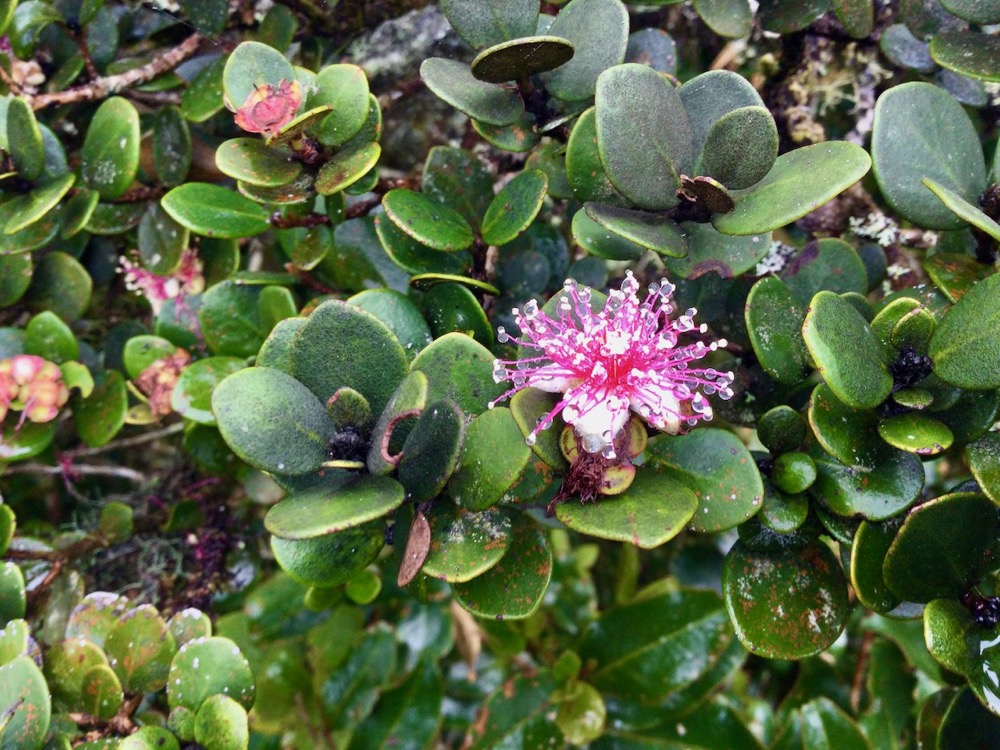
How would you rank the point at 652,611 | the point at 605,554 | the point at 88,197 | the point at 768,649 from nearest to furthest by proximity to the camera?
the point at 768,649 < the point at 88,197 < the point at 652,611 < the point at 605,554

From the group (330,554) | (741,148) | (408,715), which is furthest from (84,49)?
(408,715)

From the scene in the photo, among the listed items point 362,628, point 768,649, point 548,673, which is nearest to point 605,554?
Answer: point 548,673

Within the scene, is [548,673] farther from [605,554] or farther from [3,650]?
[3,650]

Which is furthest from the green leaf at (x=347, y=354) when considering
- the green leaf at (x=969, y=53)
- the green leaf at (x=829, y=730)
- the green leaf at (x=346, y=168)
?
the green leaf at (x=829, y=730)

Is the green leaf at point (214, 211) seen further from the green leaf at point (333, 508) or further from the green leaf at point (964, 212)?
the green leaf at point (964, 212)

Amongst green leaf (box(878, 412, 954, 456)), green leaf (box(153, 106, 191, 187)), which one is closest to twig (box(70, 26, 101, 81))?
green leaf (box(153, 106, 191, 187))
